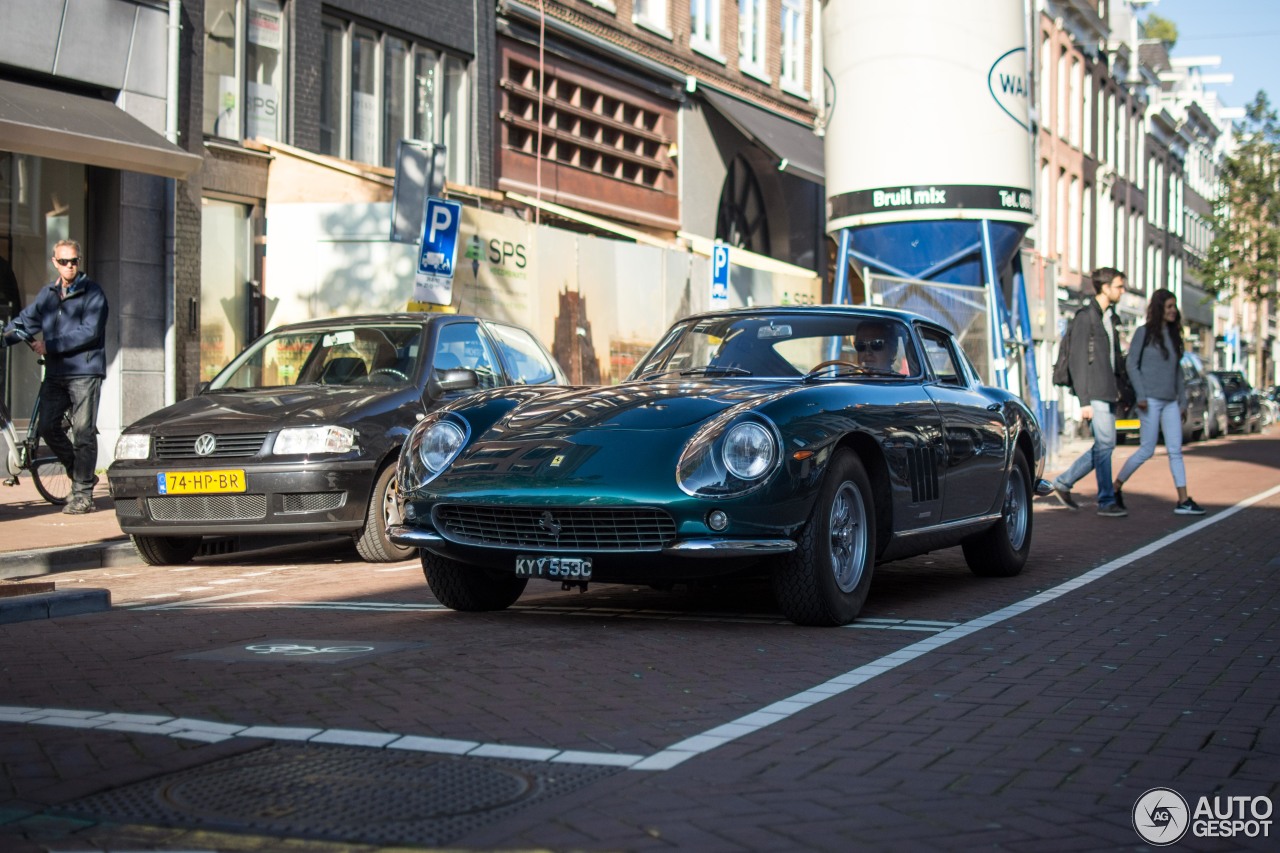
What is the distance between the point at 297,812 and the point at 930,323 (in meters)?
5.76

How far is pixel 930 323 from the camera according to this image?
8.94 meters

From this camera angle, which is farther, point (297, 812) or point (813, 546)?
point (813, 546)

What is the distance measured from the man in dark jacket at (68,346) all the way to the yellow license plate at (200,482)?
2524 millimetres

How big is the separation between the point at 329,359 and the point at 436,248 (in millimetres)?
3614

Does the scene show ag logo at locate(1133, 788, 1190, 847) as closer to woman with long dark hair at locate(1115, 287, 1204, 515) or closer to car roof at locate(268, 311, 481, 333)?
car roof at locate(268, 311, 481, 333)

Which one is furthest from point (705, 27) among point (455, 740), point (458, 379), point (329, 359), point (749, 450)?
point (455, 740)

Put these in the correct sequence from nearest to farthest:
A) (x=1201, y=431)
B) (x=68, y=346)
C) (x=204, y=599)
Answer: (x=204, y=599)
(x=68, y=346)
(x=1201, y=431)

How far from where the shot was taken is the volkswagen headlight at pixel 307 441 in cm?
984

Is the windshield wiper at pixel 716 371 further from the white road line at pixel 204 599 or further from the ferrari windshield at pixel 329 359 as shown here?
the ferrari windshield at pixel 329 359

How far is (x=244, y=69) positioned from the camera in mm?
19109

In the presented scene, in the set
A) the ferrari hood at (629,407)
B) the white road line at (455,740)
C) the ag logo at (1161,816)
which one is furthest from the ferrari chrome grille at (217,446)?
the ag logo at (1161,816)

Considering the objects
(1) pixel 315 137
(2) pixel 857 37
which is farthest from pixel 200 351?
(2) pixel 857 37

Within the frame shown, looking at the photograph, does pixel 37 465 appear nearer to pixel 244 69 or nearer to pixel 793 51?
pixel 244 69

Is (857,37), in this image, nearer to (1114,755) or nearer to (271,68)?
(271,68)
